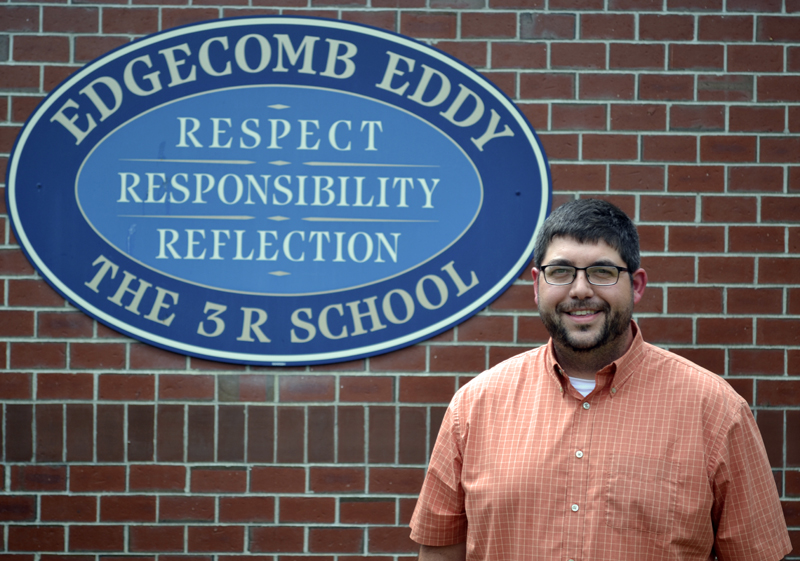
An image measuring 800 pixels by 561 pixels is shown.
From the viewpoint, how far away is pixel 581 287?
1690 mm

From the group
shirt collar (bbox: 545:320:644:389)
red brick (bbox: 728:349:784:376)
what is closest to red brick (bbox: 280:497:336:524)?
shirt collar (bbox: 545:320:644:389)

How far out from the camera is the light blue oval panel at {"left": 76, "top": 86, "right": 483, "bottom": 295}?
2.69 metres

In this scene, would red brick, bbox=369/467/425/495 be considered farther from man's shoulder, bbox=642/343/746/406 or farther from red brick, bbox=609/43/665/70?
red brick, bbox=609/43/665/70

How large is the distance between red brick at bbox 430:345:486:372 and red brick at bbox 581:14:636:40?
1265 mm

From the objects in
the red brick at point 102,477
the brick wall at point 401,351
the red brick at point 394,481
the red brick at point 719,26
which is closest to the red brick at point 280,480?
the brick wall at point 401,351

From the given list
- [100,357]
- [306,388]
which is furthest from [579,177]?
[100,357]

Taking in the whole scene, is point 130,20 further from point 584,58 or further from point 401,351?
point 584,58

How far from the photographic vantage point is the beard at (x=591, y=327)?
1.70 metres

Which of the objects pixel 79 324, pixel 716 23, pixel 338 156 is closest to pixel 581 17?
pixel 716 23

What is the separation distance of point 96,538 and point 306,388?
966mm

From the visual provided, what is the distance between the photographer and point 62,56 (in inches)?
108

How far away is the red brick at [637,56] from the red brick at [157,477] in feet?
7.36

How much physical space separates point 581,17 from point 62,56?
6.48 feet

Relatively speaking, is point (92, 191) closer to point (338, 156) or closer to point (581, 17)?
point (338, 156)
